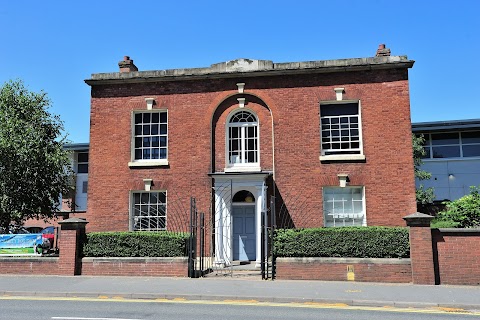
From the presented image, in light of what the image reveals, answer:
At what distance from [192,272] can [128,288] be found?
2.70 metres

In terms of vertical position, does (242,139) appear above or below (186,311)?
above

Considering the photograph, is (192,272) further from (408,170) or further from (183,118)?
(408,170)

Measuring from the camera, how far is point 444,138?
119ft

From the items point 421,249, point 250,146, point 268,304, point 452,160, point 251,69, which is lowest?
point 268,304

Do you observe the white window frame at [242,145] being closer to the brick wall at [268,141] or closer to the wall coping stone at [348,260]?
the brick wall at [268,141]

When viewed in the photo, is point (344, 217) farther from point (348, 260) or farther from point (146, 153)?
point (146, 153)

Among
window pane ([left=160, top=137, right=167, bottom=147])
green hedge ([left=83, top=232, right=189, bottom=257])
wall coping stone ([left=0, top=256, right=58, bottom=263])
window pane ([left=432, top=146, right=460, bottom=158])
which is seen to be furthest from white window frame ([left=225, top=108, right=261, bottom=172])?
window pane ([left=432, top=146, right=460, bottom=158])

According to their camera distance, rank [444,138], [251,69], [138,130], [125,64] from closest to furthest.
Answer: [251,69]
[138,130]
[125,64]
[444,138]

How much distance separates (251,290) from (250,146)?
7643 mm

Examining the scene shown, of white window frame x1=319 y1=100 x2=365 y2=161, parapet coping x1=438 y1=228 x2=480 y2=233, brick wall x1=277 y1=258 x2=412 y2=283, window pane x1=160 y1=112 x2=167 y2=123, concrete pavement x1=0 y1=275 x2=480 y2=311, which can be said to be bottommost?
concrete pavement x1=0 y1=275 x2=480 y2=311

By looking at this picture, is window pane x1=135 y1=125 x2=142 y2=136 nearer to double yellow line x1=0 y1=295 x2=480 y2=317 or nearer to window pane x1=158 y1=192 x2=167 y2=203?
window pane x1=158 y1=192 x2=167 y2=203

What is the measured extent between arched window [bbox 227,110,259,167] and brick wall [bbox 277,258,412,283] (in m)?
5.43

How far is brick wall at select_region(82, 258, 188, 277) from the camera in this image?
14508mm

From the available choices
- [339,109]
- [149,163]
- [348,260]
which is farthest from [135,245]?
[339,109]
